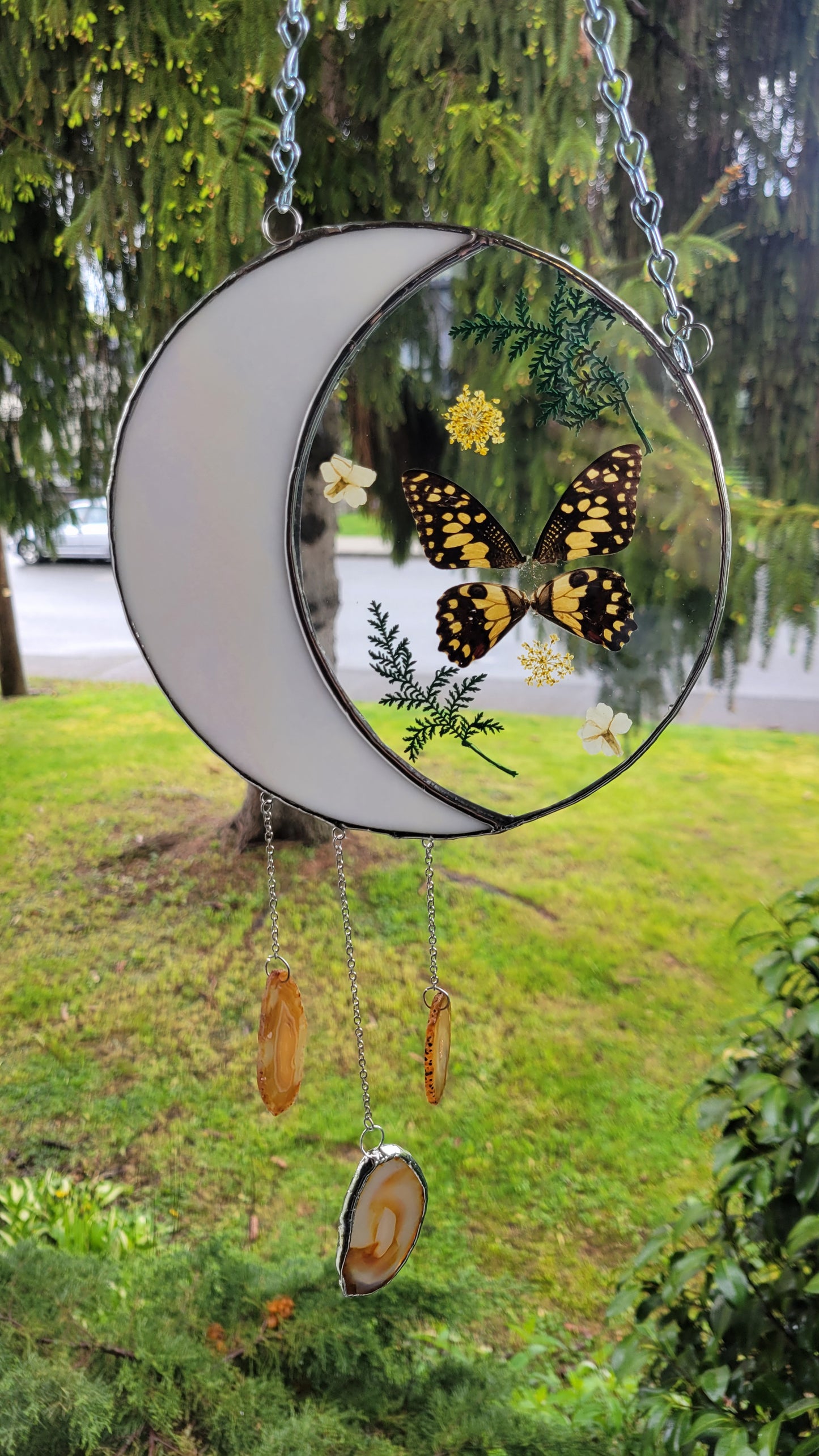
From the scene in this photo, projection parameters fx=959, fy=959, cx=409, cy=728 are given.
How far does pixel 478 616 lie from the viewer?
65cm

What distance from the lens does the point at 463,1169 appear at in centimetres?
196

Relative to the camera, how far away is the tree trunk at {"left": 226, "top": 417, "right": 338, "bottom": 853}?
689 mm

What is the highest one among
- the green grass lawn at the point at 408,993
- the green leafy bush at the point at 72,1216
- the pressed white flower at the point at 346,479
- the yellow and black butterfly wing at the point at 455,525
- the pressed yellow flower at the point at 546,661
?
the pressed white flower at the point at 346,479

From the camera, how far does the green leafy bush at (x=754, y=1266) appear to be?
3.18 ft

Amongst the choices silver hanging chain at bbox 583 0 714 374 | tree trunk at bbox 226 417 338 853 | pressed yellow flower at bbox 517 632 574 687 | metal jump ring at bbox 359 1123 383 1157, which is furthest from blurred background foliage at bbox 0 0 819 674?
metal jump ring at bbox 359 1123 383 1157

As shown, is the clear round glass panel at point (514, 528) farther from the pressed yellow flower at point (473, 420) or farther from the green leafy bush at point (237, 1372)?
the green leafy bush at point (237, 1372)

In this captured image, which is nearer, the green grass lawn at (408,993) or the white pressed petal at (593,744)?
the white pressed petal at (593,744)

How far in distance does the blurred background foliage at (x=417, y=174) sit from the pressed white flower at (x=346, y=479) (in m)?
0.81

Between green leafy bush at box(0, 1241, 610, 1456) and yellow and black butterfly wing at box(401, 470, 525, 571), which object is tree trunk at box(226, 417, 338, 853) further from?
green leafy bush at box(0, 1241, 610, 1456)

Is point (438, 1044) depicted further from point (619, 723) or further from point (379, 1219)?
point (619, 723)

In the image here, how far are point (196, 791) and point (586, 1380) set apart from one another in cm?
173

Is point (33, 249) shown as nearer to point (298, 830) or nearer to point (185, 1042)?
point (298, 830)

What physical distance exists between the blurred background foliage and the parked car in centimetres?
6

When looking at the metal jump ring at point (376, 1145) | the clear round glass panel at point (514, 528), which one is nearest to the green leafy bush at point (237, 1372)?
the metal jump ring at point (376, 1145)
